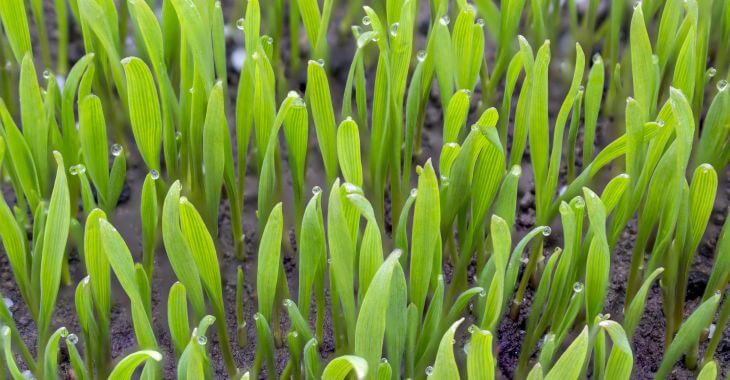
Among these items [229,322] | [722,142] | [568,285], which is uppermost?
[722,142]

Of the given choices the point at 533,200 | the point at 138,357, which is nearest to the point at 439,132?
the point at 533,200

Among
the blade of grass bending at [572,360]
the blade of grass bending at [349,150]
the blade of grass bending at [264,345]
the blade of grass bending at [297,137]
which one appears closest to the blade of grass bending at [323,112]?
the blade of grass bending at [297,137]

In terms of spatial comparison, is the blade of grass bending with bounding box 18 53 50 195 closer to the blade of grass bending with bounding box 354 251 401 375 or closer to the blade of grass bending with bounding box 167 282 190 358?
the blade of grass bending with bounding box 167 282 190 358

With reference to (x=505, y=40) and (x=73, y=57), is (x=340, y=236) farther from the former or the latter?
(x=73, y=57)

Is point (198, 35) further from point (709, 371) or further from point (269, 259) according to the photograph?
point (709, 371)

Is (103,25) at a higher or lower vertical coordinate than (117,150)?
higher

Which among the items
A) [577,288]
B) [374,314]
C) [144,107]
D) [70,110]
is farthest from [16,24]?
[577,288]

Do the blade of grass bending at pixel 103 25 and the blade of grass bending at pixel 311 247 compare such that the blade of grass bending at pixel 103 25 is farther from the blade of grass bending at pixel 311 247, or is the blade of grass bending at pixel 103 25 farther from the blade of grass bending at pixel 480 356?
the blade of grass bending at pixel 480 356
